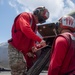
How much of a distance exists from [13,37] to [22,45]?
254 millimetres

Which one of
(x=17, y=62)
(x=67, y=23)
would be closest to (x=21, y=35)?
(x=17, y=62)

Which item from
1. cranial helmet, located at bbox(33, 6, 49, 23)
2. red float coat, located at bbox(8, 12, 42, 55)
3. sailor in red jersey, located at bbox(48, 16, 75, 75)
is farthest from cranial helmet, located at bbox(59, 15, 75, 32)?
red float coat, located at bbox(8, 12, 42, 55)

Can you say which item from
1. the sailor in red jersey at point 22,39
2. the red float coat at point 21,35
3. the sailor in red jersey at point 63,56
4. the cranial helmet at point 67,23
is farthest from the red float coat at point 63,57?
the red float coat at point 21,35

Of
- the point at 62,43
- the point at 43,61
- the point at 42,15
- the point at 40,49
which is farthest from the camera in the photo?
the point at 42,15

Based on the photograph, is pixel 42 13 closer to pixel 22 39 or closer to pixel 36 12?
pixel 36 12

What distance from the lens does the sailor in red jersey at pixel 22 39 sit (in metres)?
5.38

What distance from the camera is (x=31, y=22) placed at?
18.4 ft

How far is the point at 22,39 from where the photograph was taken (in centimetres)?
551

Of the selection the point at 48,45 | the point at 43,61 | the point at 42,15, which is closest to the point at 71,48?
the point at 43,61

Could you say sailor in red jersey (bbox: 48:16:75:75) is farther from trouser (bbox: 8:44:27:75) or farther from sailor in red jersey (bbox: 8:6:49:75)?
trouser (bbox: 8:44:27:75)

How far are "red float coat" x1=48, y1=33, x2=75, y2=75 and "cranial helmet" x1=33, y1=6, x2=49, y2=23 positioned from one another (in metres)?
1.56

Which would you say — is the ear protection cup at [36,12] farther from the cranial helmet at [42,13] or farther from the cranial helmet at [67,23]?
the cranial helmet at [67,23]

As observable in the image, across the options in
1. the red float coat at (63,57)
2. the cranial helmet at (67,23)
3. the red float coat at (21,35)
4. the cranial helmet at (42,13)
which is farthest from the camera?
the red float coat at (21,35)

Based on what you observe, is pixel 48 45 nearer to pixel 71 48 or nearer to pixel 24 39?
pixel 24 39
